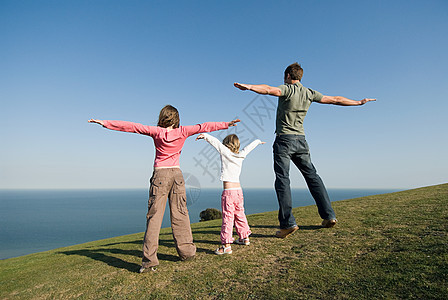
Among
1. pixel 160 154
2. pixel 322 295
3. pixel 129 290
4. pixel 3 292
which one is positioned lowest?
pixel 3 292

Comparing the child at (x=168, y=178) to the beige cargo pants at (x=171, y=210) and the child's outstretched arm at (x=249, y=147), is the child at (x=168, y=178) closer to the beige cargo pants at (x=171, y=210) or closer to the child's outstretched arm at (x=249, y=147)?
the beige cargo pants at (x=171, y=210)

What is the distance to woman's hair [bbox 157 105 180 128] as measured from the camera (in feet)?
14.1

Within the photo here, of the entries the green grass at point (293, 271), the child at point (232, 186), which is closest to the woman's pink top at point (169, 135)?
the child at point (232, 186)

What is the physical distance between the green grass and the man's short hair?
10.4 ft

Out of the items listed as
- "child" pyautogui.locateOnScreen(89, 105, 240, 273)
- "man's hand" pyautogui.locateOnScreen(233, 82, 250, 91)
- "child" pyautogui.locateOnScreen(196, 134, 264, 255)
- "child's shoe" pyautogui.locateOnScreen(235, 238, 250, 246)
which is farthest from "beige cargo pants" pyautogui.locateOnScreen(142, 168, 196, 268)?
"man's hand" pyautogui.locateOnScreen(233, 82, 250, 91)

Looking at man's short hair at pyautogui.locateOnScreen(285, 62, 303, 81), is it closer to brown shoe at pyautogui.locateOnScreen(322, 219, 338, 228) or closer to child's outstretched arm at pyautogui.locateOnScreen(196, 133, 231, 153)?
child's outstretched arm at pyautogui.locateOnScreen(196, 133, 231, 153)

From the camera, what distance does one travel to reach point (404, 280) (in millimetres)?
2342

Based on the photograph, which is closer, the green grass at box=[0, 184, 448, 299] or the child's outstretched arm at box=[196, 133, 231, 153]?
the green grass at box=[0, 184, 448, 299]

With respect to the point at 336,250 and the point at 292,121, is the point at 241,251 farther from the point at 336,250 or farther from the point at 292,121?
the point at 292,121

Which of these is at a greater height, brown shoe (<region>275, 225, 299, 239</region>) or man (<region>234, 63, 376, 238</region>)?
man (<region>234, 63, 376, 238</region>)

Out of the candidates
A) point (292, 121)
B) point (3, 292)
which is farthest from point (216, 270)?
point (3, 292)

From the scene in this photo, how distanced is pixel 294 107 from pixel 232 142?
56.3 inches

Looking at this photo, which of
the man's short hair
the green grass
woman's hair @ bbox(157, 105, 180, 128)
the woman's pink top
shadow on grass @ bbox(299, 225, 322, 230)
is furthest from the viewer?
shadow on grass @ bbox(299, 225, 322, 230)

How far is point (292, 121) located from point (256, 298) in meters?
3.29
